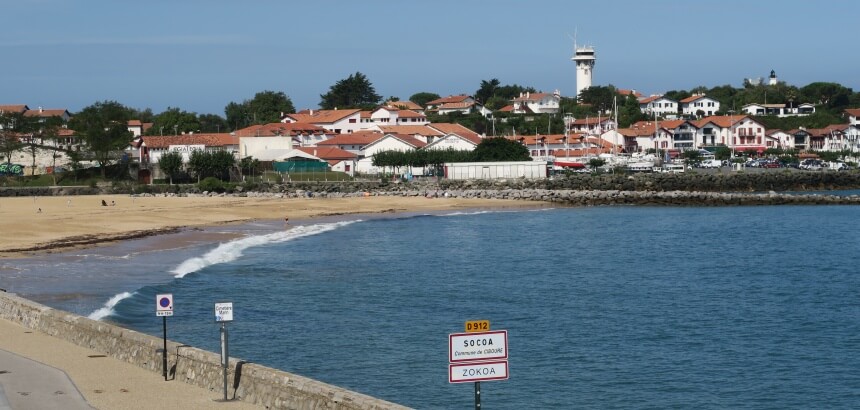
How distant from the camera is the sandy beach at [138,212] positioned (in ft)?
151

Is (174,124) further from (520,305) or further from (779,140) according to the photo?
(520,305)

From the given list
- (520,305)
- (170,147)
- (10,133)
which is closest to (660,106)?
(170,147)

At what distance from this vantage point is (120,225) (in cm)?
5228

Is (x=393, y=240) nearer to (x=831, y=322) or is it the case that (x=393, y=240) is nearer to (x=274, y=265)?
(x=274, y=265)

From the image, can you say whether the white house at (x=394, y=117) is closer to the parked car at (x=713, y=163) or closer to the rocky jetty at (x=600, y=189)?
the rocky jetty at (x=600, y=189)

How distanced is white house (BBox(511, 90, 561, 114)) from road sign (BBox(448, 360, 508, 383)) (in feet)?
485

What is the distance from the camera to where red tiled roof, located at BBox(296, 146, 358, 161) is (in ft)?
322

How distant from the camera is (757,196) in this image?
7800cm

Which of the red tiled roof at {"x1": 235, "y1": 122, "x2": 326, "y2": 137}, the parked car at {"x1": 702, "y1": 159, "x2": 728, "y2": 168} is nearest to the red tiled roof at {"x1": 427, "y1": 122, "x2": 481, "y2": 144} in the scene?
the red tiled roof at {"x1": 235, "y1": 122, "x2": 326, "y2": 137}

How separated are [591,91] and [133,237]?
125463mm

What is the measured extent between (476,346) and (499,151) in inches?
3326

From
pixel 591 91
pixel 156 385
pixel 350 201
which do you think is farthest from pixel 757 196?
pixel 591 91

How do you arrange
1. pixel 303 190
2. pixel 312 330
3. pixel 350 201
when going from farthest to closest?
pixel 303 190, pixel 350 201, pixel 312 330

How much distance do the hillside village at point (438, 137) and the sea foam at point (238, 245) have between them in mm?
35533
